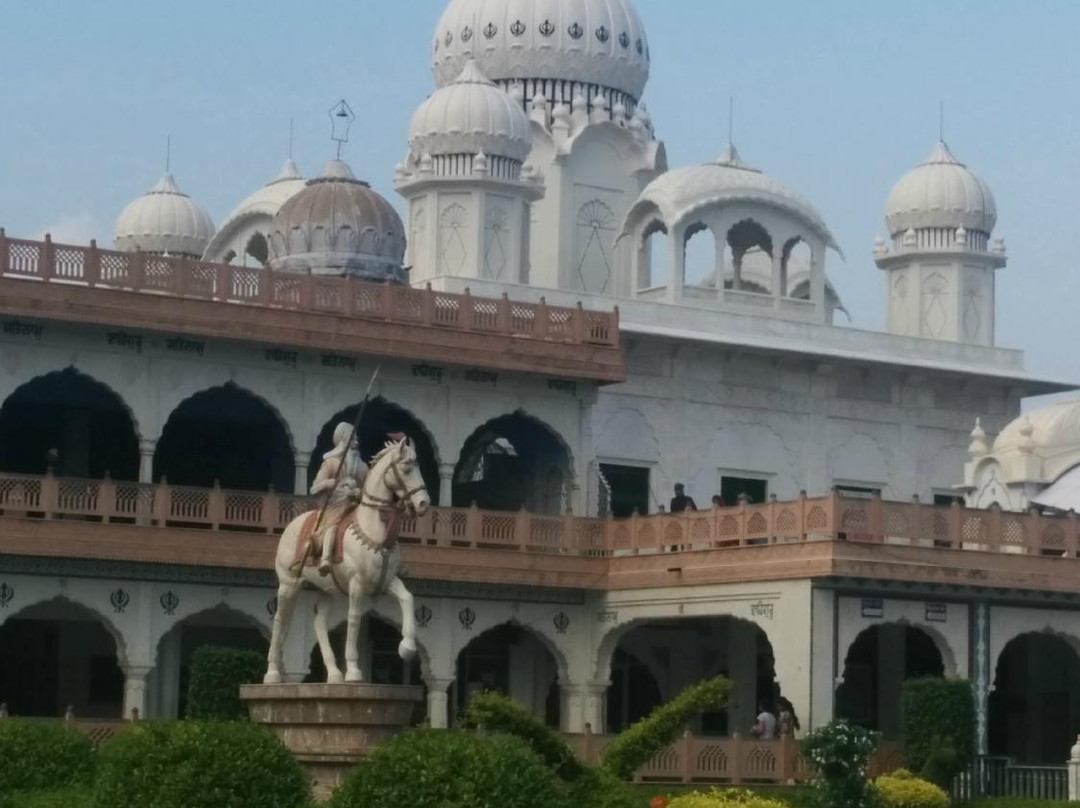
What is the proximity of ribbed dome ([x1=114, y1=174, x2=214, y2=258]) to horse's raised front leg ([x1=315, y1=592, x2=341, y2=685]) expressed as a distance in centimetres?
2572

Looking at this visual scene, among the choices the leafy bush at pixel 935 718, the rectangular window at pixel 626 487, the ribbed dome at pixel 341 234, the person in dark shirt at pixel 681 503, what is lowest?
the leafy bush at pixel 935 718

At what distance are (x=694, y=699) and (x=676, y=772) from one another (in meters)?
9.22

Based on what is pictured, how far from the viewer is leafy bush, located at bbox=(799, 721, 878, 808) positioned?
24.7 meters

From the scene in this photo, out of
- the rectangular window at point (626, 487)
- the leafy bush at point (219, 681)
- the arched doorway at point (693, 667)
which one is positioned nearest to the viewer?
the leafy bush at point (219, 681)

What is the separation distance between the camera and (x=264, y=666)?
3055 cm

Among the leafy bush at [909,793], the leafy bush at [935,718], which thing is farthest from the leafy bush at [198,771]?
the leafy bush at [935,718]

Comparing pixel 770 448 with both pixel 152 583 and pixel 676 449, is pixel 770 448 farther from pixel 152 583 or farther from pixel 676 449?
pixel 152 583

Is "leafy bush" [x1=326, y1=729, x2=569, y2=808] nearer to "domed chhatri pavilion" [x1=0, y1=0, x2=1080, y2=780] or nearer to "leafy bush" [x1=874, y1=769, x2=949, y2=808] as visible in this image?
"leafy bush" [x1=874, y1=769, x2=949, y2=808]

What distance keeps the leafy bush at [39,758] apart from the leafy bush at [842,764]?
7.26 metres

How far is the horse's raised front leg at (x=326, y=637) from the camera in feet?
78.7

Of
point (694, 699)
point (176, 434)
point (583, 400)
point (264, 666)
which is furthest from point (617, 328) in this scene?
point (694, 699)

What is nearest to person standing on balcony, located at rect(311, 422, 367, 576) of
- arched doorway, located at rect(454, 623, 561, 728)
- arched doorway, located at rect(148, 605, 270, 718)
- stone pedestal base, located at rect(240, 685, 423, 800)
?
stone pedestal base, located at rect(240, 685, 423, 800)

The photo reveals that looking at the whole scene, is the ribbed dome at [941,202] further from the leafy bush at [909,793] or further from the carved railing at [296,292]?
the leafy bush at [909,793]

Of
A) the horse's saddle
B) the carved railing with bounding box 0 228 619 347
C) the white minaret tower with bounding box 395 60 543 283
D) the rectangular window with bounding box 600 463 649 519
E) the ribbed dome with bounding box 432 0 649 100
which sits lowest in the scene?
the horse's saddle
